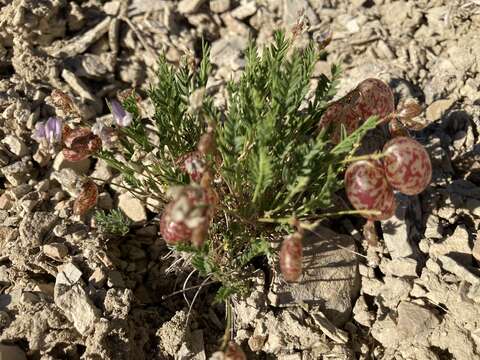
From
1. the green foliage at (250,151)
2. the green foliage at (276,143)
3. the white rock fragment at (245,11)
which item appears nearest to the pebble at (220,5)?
the white rock fragment at (245,11)

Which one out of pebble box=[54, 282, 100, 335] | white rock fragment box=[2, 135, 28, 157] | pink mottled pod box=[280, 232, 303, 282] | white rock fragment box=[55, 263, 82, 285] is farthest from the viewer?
white rock fragment box=[2, 135, 28, 157]

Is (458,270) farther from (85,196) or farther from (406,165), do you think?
(85,196)

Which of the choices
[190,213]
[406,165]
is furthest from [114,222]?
[406,165]

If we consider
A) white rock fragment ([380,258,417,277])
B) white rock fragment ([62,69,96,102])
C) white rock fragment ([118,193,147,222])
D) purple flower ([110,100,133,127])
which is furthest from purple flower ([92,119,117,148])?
white rock fragment ([380,258,417,277])

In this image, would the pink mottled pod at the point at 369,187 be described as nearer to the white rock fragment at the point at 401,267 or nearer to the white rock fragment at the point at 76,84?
the white rock fragment at the point at 401,267

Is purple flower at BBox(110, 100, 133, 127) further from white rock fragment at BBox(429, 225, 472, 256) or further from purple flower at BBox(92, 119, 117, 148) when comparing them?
white rock fragment at BBox(429, 225, 472, 256)

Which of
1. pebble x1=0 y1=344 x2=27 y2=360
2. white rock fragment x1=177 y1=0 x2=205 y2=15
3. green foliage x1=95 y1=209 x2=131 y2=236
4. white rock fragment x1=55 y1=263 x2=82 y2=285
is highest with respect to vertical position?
white rock fragment x1=177 y1=0 x2=205 y2=15

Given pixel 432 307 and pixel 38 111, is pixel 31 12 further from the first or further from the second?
pixel 432 307
